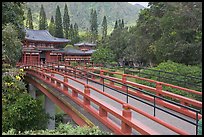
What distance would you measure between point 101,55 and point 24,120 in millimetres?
24911

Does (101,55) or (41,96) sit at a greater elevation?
(101,55)

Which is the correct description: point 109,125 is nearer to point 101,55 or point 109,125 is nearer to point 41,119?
point 41,119

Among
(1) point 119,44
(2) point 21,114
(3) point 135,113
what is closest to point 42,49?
(1) point 119,44

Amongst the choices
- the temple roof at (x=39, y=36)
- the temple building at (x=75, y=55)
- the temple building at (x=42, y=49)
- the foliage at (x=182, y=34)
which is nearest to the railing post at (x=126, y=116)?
the foliage at (x=182, y=34)

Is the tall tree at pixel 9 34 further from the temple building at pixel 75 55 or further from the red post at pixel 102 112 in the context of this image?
the temple building at pixel 75 55

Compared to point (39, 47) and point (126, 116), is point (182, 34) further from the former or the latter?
point (39, 47)

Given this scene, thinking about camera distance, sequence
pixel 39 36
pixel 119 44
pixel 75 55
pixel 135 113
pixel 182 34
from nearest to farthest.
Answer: pixel 135 113
pixel 182 34
pixel 39 36
pixel 119 44
pixel 75 55

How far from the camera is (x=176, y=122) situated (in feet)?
20.7

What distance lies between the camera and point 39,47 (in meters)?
39.2

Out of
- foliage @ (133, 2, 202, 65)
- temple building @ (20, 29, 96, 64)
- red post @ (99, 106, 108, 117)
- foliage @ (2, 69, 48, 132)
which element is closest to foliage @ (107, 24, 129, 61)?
temple building @ (20, 29, 96, 64)

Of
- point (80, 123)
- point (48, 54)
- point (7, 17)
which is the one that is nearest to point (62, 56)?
point (48, 54)

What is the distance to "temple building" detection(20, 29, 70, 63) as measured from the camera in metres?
36.7

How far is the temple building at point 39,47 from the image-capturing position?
3670cm

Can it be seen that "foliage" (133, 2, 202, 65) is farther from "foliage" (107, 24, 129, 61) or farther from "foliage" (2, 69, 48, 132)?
"foliage" (107, 24, 129, 61)
